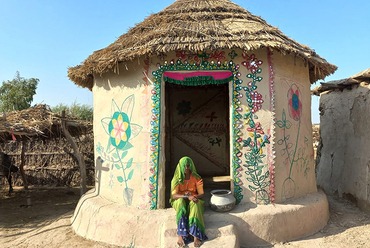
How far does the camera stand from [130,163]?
14.4ft

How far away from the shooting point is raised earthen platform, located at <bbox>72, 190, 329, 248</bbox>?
3.71 metres

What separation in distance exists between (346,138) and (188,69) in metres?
4.45

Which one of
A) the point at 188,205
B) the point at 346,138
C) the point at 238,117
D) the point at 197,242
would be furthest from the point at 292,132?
the point at 346,138

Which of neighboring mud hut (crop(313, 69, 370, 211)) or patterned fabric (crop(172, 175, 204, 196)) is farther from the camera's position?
neighboring mud hut (crop(313, 69, 370, 211))

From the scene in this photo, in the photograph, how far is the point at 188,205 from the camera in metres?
3.82

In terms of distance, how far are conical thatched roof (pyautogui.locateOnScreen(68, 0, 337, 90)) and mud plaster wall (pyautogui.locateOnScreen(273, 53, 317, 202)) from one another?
0.32 metres

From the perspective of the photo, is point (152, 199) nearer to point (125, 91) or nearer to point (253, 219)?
point (253, 219)

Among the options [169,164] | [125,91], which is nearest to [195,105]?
[169,164]

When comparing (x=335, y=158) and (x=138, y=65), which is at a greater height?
(x=138, y=65)

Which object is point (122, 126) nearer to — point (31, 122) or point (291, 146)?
point (31, 122)

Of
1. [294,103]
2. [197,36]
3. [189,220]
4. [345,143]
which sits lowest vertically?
[189,220]

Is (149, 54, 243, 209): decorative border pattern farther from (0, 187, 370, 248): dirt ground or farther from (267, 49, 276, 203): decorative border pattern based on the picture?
(0, 187, 370, 248): dirt ground

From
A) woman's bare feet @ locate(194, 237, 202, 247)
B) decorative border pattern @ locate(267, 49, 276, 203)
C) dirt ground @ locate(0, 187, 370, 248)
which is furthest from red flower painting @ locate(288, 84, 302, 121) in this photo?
woman's bare feet @ locate(194, 237, 202, 247)

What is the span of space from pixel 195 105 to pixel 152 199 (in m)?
3.59
